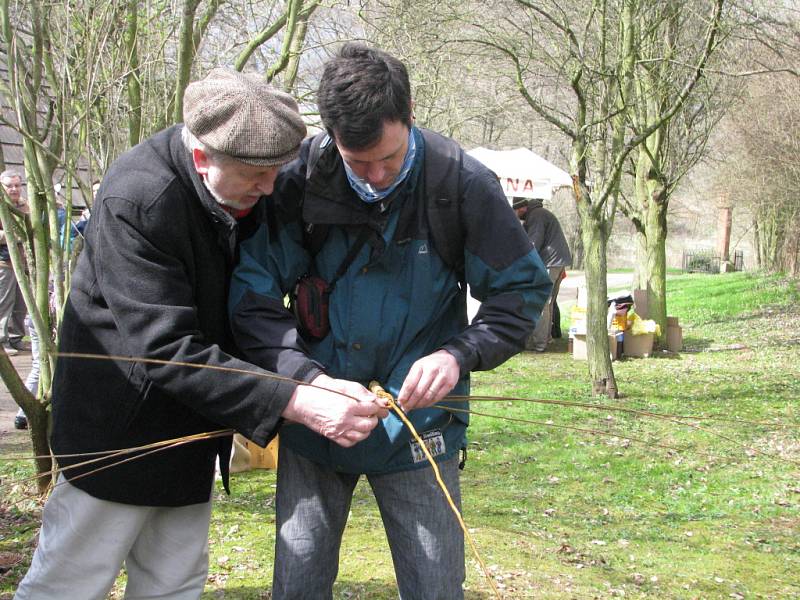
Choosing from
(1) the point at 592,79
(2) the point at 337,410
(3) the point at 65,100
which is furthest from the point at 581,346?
(2) the point at 337,410

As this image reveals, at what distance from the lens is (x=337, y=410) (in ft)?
6.97

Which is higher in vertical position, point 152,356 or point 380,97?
point 380,97

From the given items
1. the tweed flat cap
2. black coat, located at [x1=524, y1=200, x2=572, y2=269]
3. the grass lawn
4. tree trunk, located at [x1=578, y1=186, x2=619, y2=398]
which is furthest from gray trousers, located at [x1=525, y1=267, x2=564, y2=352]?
the tweed flat cap

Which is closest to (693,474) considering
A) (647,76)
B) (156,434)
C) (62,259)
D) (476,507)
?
(476,507)

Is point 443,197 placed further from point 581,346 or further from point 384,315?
point 581,346

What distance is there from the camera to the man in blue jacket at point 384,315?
2326 mm

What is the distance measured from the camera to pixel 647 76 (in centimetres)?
1070

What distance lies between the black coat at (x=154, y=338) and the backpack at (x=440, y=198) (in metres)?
0.27

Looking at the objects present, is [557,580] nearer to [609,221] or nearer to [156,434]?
[156,434]

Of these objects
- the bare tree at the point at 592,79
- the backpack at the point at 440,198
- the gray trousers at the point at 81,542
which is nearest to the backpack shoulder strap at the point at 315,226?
the backpack at the point at 440,198

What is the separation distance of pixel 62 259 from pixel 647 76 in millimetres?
8088

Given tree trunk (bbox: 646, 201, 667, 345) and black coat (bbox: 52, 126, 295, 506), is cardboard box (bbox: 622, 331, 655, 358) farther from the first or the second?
black coat (bbox: 52, 126, 295, 506)

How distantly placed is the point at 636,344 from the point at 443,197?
944 cm

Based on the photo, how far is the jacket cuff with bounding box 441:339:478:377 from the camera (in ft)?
7.59
